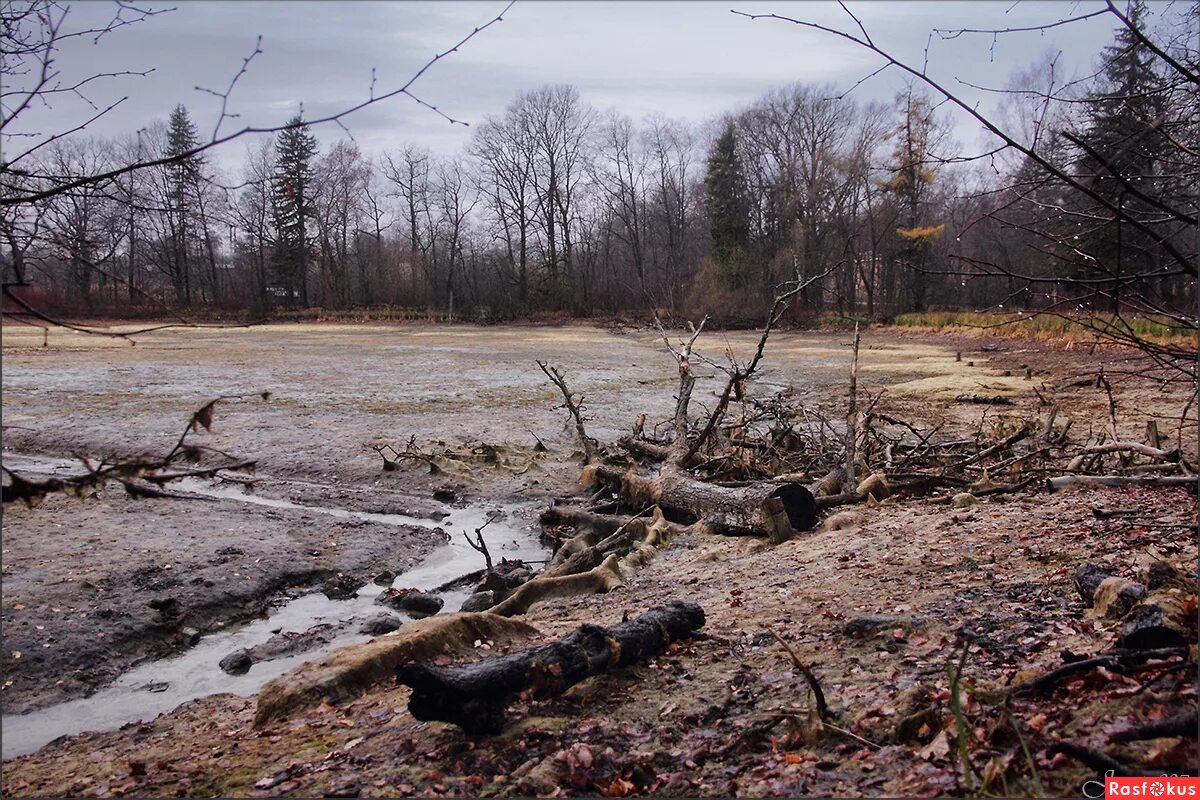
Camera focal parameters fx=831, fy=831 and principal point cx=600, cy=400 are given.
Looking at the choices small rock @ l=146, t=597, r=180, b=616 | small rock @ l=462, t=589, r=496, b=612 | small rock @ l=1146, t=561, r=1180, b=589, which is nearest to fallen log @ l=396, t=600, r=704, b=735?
small rock @ l=1146, t=561, r=1180, b=589

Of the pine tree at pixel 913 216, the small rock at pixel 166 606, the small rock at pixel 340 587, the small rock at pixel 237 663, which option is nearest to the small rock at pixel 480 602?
the small rock at pixel 340 587

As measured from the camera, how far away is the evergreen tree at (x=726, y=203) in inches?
2255

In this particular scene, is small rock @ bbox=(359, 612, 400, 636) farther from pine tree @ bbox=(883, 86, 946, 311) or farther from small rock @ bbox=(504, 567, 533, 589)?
pine tree @ bbox=(883, 86, 946, 311)

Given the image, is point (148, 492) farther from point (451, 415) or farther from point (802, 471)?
point (451, 415)

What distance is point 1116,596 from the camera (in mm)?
3654

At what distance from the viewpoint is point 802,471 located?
9.10 m

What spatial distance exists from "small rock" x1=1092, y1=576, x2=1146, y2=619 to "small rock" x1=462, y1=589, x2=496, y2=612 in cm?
415

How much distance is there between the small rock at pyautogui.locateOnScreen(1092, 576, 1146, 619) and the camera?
11.8 feet

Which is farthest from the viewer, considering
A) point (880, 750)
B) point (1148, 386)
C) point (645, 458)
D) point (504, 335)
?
point (504, 335)

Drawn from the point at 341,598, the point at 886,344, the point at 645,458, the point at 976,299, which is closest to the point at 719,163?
the point at 976,299

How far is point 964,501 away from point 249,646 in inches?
218

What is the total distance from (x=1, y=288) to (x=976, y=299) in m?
52.4

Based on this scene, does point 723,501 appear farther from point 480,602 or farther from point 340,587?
point 340,587

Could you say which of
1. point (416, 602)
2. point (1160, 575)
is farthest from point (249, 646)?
A: point (1160, 575)
